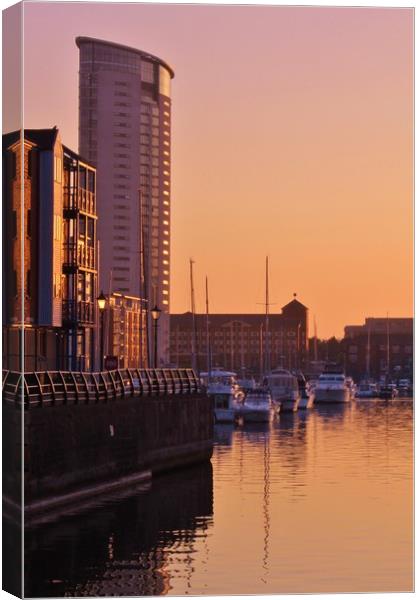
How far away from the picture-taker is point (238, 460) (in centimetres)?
6344

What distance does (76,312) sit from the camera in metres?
52.6

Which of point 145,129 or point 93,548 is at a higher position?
point 145,129

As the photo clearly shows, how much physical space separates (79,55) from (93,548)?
10920mm

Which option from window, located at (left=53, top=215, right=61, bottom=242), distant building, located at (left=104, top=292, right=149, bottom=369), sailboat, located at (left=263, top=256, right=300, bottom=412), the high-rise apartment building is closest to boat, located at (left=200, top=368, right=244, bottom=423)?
distant building, located at (left=104, top=292, right=149, bottom=369)

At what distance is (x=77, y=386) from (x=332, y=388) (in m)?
99.5

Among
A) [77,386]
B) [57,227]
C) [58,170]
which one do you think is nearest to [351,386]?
[58,170]

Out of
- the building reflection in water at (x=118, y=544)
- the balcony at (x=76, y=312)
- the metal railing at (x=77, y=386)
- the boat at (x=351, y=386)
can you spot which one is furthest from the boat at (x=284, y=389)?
the building reflection in water at (x=118, y=544)

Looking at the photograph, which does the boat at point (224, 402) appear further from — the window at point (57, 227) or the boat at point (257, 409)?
the window at point (57, 227)

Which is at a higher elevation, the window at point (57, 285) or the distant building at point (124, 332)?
the window at point (57, 285)

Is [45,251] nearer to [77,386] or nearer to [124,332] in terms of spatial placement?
[77,386]

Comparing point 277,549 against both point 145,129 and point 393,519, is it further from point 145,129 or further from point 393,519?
point 145,129

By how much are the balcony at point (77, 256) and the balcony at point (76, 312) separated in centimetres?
143

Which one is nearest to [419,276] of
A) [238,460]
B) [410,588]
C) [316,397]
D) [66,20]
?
[410,588]

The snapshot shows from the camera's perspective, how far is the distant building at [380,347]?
36969 mm
